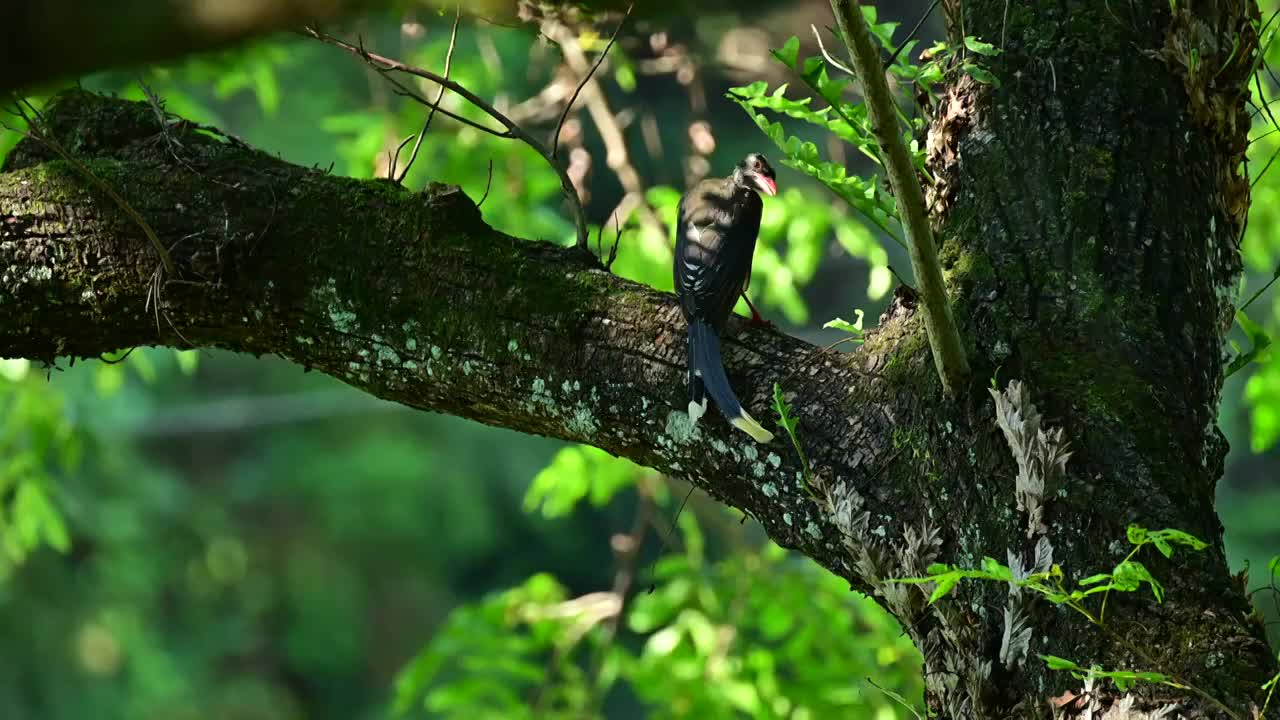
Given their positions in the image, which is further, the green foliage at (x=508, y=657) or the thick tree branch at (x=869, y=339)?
the green foliage at (x=508, y=657)

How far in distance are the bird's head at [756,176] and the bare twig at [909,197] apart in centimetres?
171

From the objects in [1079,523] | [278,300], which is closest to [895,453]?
[1079,523]

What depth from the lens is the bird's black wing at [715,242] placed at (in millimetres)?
2369

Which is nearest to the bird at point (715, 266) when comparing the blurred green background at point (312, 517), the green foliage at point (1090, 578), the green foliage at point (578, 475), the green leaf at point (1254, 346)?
the green foliage at point (1090, 578)

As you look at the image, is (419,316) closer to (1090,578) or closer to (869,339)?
(869,339)

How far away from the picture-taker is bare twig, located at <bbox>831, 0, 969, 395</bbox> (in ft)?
4.68

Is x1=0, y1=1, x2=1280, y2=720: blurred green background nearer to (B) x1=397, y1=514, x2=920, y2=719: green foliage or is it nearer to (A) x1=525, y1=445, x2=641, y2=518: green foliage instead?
(A) x1=525, y1=445, x2=641, y2=518: green foliage

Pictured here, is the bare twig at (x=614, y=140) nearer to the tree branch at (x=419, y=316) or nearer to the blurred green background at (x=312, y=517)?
the blurred green background at (x=312, y=517)

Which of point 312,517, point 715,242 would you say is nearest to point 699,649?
point 715,242

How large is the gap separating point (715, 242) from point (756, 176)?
57 centimetres

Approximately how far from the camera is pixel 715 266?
2.60 m

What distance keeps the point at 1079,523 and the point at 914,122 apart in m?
0.72

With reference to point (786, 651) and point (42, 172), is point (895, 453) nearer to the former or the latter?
point (42, 172)

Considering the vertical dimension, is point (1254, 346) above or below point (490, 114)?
below
